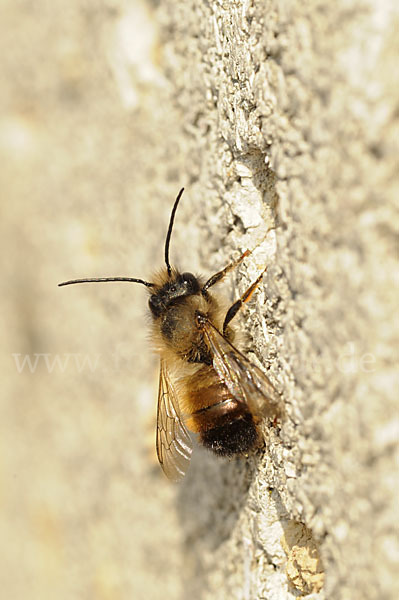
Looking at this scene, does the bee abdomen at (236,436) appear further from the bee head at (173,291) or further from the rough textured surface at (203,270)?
the bee head at (173,291)

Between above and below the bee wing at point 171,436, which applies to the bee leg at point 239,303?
above

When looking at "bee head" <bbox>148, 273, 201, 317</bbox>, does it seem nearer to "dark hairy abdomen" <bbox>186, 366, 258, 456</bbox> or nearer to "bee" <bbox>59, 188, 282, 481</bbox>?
"bee" <bbox>59, 188, 282, 481</bbox>

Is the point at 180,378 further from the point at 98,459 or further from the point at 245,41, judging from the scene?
the point at 98,459

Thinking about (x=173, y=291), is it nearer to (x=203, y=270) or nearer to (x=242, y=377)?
(x=203, y=270)

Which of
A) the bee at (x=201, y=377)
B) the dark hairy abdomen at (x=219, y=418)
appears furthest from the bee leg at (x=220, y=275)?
the dark hairy abdomen at (x=219, y=418)

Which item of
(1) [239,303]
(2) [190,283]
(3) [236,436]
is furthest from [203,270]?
(3) [236,436]

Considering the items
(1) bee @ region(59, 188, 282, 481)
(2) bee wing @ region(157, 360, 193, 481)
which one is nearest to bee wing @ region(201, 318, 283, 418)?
(1) bee @ region(59, 188, 282, 481)
